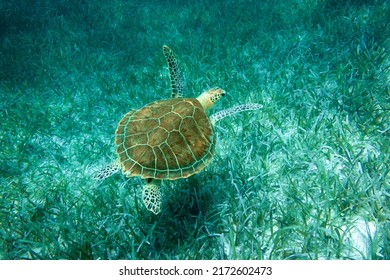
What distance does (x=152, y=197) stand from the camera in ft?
6.83

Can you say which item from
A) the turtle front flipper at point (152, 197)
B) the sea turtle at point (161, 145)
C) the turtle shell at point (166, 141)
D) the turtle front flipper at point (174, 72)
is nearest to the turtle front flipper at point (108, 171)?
the sea turtle at point (161, 145)

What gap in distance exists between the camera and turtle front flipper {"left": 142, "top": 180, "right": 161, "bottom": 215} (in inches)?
78.7

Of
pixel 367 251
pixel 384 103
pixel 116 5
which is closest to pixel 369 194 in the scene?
pixel 367 251

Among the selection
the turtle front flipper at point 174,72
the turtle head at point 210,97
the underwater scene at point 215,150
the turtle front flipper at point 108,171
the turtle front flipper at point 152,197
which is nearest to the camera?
the turtle front flipper at point 152,197

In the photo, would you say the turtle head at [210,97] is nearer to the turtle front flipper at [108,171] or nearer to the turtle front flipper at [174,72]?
the turtle front flipper at [174,72]

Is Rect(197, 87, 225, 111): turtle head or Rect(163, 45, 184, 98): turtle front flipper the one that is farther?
Rect(163, 45, 184, 98): turtle front flipper

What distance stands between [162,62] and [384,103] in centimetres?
438

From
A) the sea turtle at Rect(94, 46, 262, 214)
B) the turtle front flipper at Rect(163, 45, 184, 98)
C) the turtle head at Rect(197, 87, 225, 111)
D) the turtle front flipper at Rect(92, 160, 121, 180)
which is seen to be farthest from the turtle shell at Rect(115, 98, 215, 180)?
the turtle front flipper at Rect(163, 45, 184, 98)

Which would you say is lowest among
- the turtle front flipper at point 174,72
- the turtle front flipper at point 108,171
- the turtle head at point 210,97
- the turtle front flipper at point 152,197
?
the turtle front flipper at point 152,197

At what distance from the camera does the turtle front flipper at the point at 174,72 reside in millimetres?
3082

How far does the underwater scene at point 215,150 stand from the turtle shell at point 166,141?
0.04ft

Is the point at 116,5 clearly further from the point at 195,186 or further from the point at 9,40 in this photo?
the point at 195,186

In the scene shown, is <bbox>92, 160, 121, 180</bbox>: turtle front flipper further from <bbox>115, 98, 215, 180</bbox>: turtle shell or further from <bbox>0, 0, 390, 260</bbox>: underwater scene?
<bbox>115, 98, 215, 180</bbox>: turtle shell

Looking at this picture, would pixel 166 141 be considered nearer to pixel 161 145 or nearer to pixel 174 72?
pixel 161 145
